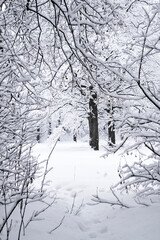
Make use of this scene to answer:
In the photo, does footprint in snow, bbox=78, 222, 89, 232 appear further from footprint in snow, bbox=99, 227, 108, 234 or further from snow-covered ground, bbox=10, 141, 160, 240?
footprint in snow, bbox=99, 227, 108, 234

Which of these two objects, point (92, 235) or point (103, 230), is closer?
point (92, 235)

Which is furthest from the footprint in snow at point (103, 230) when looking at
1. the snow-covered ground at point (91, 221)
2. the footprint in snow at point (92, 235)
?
the footprint in snow at point (92, 235)

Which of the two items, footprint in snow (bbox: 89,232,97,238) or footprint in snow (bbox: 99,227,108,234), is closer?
footprint in snow (bbox: 89,232,97,238)

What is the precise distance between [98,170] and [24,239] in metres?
4.75

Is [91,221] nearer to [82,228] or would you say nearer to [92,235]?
[82,228]

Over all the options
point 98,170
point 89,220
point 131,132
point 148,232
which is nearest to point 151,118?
point 131,132

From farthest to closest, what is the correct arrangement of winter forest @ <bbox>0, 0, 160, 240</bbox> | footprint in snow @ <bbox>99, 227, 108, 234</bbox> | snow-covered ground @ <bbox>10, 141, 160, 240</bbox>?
footprint in snow @ <bbox>99, 227, 108, 234</bbox>, snow-covered ground @ <bbox>10, 141, 160, 240</bbox>, winter forest @ <bbox>0, 0, 160, 240</bbox>

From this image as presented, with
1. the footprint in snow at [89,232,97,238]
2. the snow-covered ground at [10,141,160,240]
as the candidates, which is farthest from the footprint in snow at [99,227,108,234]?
the footprint in snow at [89,232,97,238]

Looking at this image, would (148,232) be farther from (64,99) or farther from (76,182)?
(64,99)

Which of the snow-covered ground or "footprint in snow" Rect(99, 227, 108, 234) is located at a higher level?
the snow-covered ground

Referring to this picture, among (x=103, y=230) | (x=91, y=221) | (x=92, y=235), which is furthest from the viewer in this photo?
(x=91, y=221)

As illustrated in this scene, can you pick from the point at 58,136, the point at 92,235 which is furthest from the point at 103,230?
the point at 58,136

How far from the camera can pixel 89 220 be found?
3.95m

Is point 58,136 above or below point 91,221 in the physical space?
above
